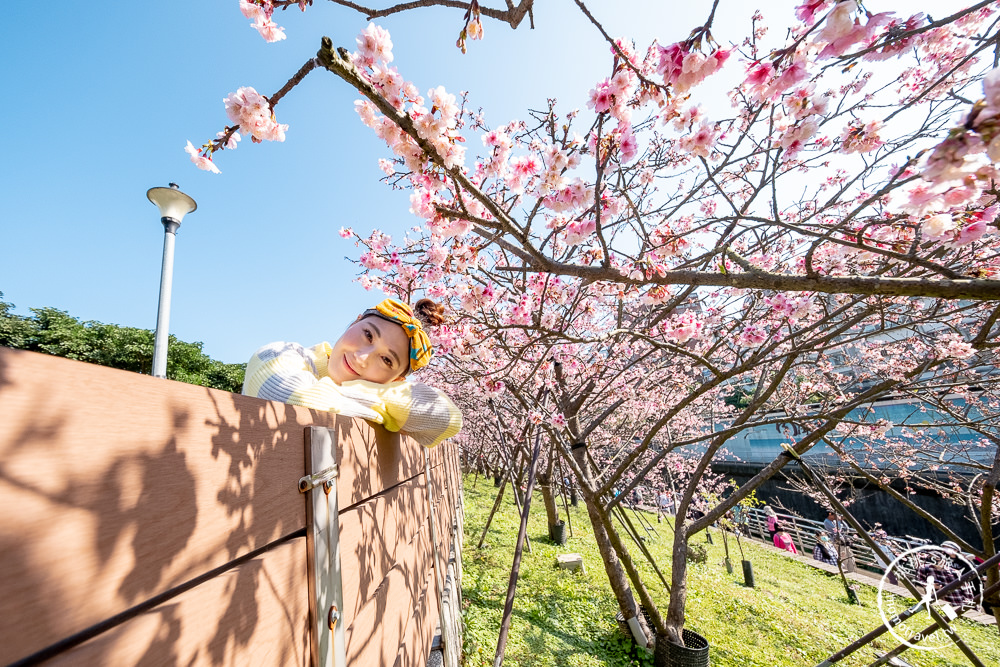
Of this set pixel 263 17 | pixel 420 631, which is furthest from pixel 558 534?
pixel 263 17

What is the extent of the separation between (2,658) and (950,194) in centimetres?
368

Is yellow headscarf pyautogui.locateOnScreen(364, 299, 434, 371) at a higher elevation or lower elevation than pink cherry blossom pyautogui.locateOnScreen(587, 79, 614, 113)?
lower

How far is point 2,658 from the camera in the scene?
0.36 meters

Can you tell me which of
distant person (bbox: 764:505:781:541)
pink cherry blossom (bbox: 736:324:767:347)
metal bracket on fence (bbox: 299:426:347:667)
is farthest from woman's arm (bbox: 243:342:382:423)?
distant person (bbox: 764:505:781:541)

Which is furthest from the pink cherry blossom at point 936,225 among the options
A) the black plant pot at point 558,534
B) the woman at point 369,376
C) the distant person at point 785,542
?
the distant person at point 785,542

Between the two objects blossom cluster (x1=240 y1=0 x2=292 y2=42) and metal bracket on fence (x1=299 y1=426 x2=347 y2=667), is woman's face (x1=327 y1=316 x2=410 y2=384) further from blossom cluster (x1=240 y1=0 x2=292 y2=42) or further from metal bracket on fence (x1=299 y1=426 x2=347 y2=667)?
blossom cluster (x1=240 y1=0 x2=292 y2=42)

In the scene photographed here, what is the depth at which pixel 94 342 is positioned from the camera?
17938 millimetres

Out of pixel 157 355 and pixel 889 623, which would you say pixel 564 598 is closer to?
pixel 889 623

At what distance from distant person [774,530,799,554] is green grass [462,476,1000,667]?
173 inches

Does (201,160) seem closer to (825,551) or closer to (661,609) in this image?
(661,609)

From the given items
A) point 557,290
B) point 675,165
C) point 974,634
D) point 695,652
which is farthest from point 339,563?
point 974,634

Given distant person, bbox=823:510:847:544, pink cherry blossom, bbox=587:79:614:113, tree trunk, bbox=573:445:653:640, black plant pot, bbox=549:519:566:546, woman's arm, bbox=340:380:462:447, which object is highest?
pink cherry blossom, bbox=587:79:614:113

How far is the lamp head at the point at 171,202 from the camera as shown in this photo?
15.2ft

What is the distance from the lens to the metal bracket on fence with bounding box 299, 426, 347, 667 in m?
0.95
